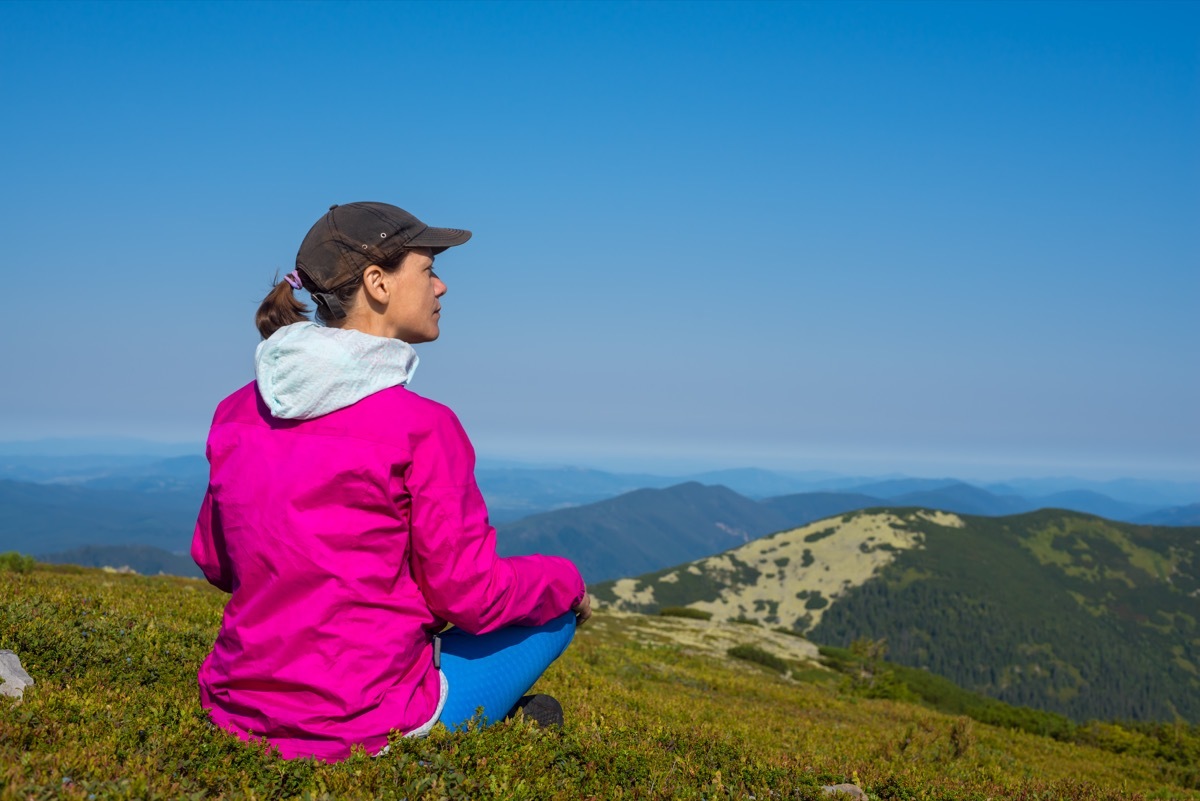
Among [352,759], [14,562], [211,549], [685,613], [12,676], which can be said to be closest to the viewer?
[352,759]

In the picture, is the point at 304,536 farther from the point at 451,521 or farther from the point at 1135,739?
the point at 1135,739

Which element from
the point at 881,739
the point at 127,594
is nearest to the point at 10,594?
the point at 127,594

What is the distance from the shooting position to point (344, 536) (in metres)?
4.23

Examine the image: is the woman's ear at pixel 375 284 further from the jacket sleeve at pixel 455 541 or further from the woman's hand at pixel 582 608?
the woman's hand at pixel 582 608

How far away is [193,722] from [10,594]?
7.84 meters

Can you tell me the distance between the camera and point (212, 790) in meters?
4.38

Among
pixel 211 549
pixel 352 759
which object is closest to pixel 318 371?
pixel 211 549

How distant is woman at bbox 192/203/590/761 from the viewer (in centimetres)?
423

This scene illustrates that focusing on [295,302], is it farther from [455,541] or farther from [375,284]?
[455,541]

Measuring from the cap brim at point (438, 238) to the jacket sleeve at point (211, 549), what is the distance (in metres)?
2.16

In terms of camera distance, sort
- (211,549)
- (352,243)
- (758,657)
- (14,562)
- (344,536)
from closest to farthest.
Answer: (344,536), (352,243), (211,549), (14,562), (758,657)

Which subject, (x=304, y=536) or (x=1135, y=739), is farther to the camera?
(x=1135, y=739)

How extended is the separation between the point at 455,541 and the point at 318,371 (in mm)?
1255

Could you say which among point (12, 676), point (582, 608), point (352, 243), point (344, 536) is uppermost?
point (352, 243)
